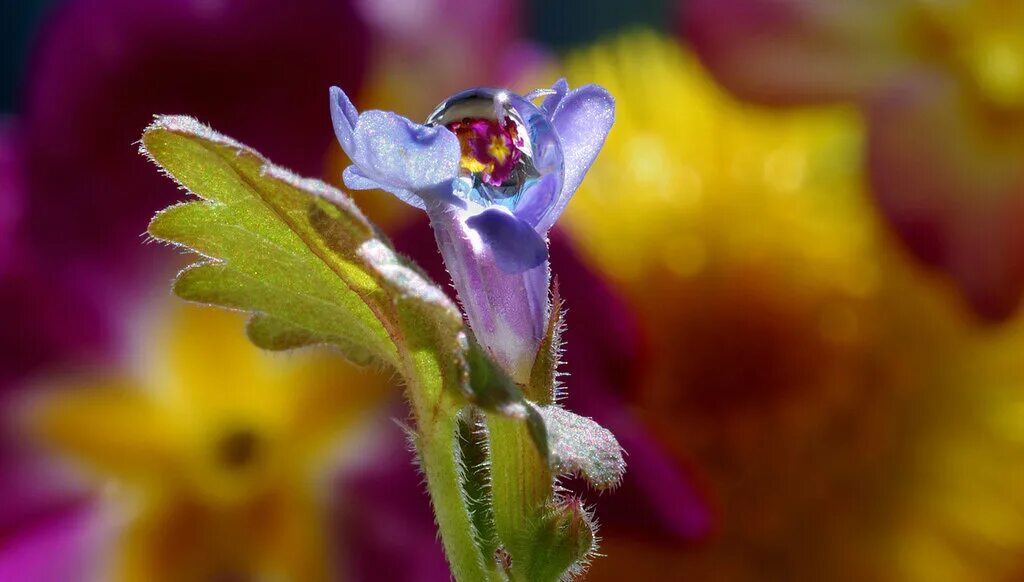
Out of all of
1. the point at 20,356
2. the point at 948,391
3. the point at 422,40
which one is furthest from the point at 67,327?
the point at 948,391

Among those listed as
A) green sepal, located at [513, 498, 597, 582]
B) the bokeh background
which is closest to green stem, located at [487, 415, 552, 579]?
green sepal, located at [513, 498, 597, 582]

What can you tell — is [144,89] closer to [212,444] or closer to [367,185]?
[212,444]

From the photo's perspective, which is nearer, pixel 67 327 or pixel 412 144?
pixel 412 144

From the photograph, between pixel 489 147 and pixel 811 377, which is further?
pixel 811 377

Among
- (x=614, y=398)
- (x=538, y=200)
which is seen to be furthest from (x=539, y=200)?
(x=614, y=398)

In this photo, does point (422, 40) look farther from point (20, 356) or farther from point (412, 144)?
point (412, 144)

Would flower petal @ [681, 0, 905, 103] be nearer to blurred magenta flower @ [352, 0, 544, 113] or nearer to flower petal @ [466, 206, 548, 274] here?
blurred magenta flower @ [352, 0, 544, 113]

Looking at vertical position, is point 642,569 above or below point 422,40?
below
